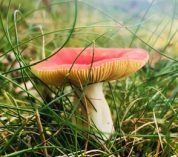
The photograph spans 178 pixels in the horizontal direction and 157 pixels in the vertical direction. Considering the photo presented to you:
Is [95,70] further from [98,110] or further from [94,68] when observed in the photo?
[98,110]

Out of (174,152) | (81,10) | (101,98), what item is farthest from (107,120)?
(81,10)

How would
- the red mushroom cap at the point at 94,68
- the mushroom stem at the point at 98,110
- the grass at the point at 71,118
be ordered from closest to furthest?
the grass at the point at 71,118, the red mushroom cap at the point at 94,68, the mushroom stem at the point at 98,110

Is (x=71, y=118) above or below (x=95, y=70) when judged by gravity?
below

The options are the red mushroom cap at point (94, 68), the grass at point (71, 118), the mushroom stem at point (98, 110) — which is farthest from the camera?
the mushroom stem at point (98, 110)

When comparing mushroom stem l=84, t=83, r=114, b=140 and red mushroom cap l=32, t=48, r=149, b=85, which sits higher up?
red mushroom cap l=32, t=48, r=149, b=85

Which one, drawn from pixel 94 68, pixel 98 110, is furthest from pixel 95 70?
pixel 98 110

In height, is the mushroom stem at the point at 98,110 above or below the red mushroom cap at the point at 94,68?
below

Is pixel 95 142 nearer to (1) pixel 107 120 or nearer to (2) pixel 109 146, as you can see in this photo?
(2) pixel 109 146

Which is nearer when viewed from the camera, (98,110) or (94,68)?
(94,68)
